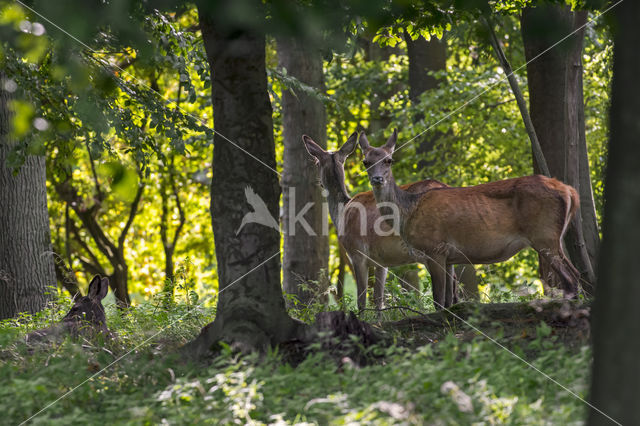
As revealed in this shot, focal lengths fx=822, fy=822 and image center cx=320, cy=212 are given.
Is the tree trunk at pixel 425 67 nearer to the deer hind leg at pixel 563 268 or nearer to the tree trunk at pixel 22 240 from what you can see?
the deer hind leg at pixel 563 268

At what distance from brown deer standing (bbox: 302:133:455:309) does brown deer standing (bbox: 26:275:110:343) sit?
3.23m

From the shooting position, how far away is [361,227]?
10.7 m

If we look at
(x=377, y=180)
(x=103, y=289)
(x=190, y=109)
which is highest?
(x=190, y=109)

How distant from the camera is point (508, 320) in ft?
22.7

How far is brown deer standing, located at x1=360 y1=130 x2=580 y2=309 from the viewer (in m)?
9.02

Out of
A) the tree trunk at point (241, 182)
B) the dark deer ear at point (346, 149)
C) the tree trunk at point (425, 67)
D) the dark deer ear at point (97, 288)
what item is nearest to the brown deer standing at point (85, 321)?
the dark deer ear at point (97, 288)

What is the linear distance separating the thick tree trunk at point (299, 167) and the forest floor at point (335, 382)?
6.11 meters

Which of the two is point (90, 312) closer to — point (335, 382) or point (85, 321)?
point (85, 321)

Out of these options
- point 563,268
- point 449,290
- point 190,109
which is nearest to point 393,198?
point 449,290

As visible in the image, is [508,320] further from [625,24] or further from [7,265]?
[7,265]

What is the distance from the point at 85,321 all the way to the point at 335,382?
3.73 metres

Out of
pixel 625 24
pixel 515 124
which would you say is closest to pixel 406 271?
pixel 515 124

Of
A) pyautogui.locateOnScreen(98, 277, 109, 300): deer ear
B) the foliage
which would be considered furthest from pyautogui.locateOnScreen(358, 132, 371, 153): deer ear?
pyautogui.locateOnScreen(98, 277, 109, 300): deer ear

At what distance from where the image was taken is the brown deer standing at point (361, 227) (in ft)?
34.4
